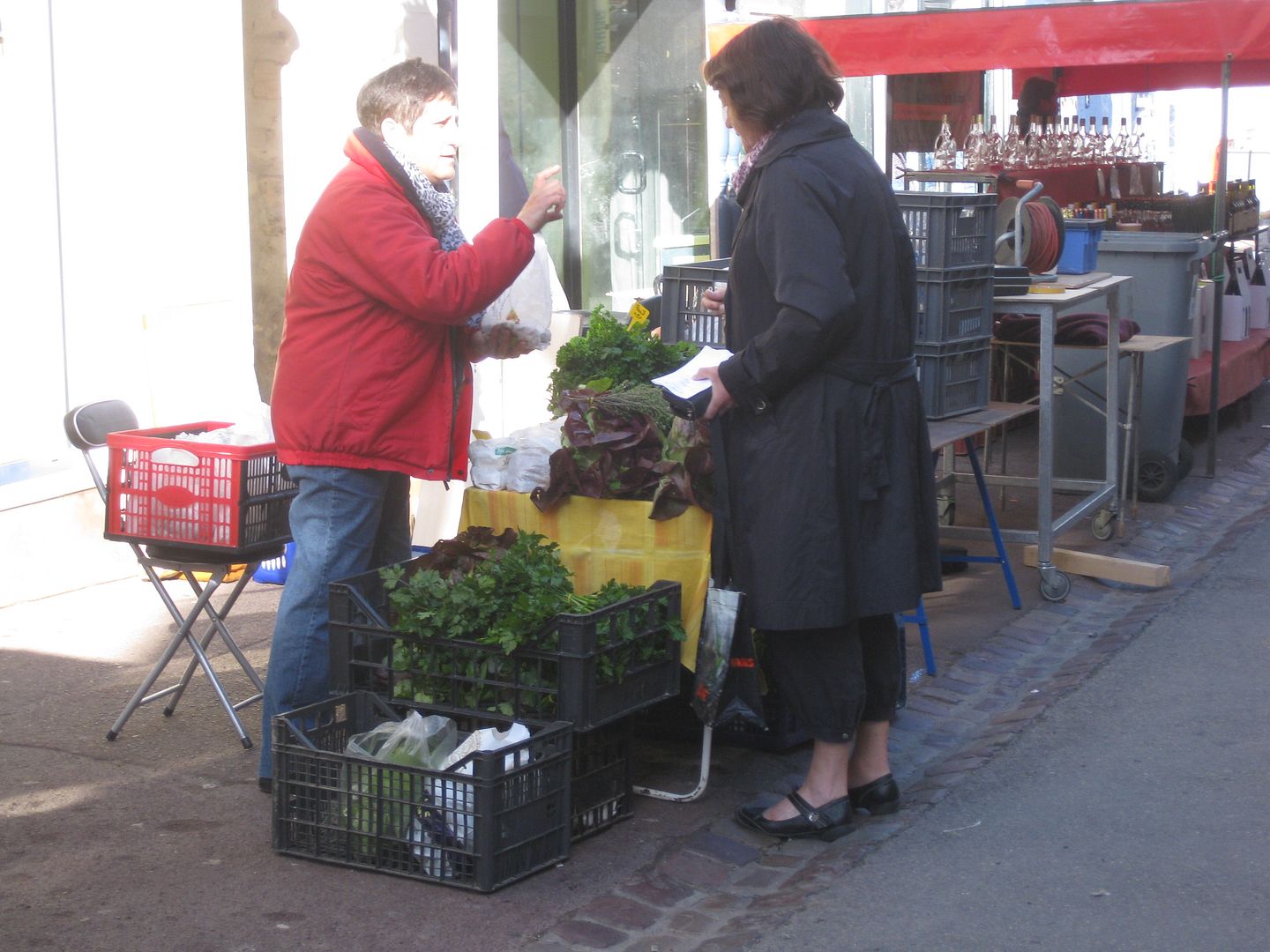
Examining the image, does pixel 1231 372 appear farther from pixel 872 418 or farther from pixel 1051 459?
pixel 872 418

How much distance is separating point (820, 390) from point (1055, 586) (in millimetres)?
3110

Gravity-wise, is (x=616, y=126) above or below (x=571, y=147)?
above

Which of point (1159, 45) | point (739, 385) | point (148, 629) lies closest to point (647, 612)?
point (739, 385)

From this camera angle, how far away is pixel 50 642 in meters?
5.96

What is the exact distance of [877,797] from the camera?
14.0 ft

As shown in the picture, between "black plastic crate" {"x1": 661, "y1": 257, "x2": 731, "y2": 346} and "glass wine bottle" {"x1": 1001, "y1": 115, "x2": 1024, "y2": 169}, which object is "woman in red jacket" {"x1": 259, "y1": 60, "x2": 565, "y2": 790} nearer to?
"black plastic crate" {"x1": 661, "y1": 257, "x2": 731, "y2": 346}

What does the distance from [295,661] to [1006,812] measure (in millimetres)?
2010

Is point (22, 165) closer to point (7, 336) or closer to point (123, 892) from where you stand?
point (7, 336)

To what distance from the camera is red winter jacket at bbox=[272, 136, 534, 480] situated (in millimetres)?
3994

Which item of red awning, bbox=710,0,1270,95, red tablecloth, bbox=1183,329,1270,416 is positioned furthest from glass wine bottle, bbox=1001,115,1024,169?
red awning, bbox=710,0,1270,95

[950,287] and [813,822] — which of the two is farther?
[950,287]

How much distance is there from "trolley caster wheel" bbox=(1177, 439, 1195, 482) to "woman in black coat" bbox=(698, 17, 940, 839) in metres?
5.23

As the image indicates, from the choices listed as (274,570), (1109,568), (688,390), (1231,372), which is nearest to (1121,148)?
(1231,372)

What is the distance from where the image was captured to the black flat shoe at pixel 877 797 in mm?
4270
